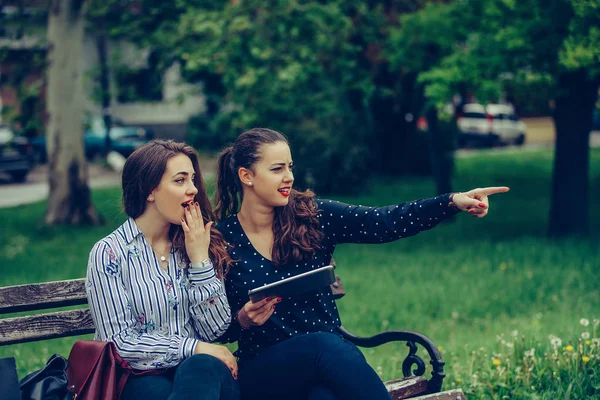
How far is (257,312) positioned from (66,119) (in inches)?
413

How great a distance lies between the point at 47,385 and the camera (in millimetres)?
3020

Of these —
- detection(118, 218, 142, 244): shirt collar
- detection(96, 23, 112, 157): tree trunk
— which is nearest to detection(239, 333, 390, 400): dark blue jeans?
detection(118, 218, 142, 244): shirt collar

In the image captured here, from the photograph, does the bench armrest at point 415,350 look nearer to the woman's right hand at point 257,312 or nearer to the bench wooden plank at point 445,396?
the bench wooden plank at point 445,396

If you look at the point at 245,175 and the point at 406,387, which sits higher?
the point at 245,175

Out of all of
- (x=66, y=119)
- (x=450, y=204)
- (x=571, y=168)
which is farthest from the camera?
(x=66, y=119)

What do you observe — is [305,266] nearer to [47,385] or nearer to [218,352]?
[218,352]

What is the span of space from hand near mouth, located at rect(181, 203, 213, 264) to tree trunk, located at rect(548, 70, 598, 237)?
8.33 metres

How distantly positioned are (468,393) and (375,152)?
50.5 ft

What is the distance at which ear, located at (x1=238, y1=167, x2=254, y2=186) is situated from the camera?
3.62 meters

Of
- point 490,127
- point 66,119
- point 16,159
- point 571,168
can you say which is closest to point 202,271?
point 571,168

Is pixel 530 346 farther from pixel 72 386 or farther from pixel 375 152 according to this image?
pixel 375 152

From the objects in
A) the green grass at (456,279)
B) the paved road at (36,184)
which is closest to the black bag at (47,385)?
the green grass at (456,279)

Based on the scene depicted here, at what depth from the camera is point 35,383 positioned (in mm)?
3033

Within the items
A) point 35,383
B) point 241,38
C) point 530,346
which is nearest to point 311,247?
point 35,383
